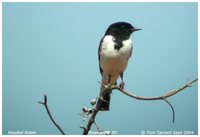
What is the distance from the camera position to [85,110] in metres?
3.86

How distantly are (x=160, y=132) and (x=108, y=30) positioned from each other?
2.37 m

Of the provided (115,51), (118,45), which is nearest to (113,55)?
(115,51)

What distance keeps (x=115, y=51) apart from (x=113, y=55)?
77mm

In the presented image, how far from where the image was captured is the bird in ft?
20.6

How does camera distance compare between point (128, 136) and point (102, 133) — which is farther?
point (128, 136)

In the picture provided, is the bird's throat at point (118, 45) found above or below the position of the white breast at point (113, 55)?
above

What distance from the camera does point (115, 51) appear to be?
6273mm

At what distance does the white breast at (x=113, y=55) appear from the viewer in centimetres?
628

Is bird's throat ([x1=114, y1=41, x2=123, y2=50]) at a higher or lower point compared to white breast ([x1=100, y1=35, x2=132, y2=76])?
higher

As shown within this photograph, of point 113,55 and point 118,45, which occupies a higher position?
point 118,45

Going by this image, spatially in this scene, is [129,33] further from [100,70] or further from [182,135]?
[182,135]

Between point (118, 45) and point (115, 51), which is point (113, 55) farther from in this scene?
point (118, 45)

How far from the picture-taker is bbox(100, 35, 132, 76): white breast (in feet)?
20.6

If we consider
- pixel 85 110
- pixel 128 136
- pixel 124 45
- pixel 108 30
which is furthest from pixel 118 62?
pixel 85 110
